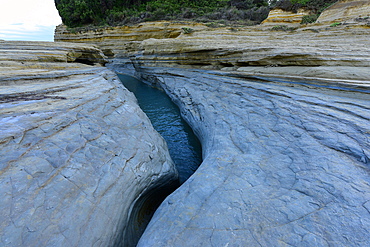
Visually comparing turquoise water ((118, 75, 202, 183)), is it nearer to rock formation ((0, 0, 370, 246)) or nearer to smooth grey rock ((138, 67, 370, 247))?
rock formation ((0, 0, 370, 246))

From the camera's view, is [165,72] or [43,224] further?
[165,72]

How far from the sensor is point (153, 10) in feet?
103

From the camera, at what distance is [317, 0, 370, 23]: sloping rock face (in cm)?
1333

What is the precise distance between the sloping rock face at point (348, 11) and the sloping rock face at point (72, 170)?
17369 mm

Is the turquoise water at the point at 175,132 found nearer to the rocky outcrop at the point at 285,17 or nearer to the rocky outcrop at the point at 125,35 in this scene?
the rocky outcrop at the point at 125,35

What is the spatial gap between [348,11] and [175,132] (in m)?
17.1

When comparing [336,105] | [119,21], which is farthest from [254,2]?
[336,105]

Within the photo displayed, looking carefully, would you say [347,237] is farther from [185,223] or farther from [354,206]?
[185,223]

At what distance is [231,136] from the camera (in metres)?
5.39

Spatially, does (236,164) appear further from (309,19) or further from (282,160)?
(309,19)

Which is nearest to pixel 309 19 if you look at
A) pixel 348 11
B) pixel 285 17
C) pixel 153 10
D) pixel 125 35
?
pixel 285 17

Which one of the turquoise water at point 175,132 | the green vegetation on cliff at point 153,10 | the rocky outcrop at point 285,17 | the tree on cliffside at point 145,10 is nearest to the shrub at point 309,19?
the rocky outcrop at point 285,17

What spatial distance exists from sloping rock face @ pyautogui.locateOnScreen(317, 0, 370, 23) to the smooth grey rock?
42.2 feet

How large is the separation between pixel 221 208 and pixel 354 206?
183cm
